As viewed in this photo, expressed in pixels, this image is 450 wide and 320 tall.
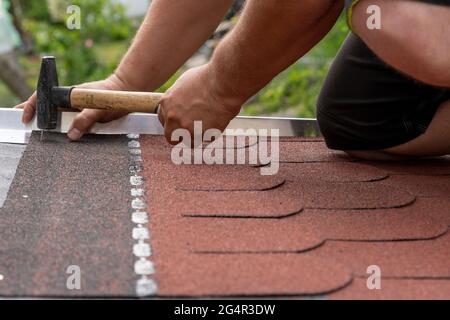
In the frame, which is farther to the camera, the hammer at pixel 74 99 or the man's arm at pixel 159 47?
→ the man's arm at pixel 159 47

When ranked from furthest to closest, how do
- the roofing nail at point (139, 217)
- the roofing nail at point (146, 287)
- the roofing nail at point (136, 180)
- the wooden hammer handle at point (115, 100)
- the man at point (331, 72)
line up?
the wooden hammer handle at point (115, 100)
the roofing nail at point (136, 180)
the man at point (331, 72)
the roofing nail at point (139, 217)
the roofing nail at point (146, 287)

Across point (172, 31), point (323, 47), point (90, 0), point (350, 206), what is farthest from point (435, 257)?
point (90, 0)

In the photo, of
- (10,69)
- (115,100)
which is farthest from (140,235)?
(10,69)

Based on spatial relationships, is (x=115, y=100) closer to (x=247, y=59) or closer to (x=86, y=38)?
(x=247, y=59)

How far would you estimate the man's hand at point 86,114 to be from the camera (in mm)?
2387

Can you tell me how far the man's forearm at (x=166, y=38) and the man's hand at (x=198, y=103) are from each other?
35 cm

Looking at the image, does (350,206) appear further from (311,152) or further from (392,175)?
(311,152)

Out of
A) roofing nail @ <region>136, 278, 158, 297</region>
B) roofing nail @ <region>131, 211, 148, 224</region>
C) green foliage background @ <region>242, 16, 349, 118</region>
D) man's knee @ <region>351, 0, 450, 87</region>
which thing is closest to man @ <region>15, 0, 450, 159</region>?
man's knee @ <region>351, 0, 450, 87</region>

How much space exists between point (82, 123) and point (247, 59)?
69 cm

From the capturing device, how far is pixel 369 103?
7.81 ft

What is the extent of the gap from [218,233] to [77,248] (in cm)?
29
